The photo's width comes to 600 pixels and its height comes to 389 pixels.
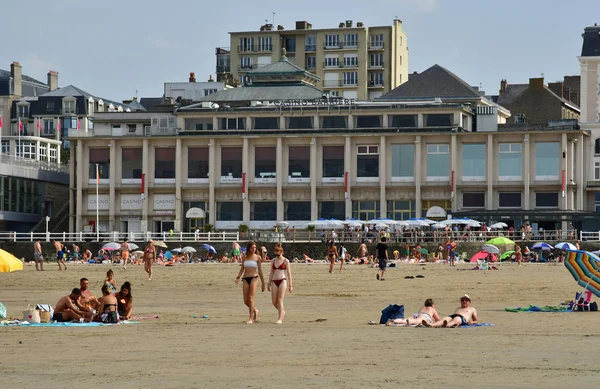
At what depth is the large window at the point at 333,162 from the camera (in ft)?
271

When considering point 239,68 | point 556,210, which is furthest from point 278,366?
point 239,68

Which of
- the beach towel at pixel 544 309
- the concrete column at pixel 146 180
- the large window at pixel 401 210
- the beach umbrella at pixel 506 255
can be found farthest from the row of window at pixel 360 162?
the beach towel at pixel 544 309

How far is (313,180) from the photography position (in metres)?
82.2

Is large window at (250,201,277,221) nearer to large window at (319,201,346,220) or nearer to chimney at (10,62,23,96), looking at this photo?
large window at (319,201,346,220)

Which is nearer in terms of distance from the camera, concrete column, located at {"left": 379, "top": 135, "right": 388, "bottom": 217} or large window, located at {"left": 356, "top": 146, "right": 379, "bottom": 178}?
concrete column, located at {"left": 379, "top": 135, "right": 388, "bottom": 217}

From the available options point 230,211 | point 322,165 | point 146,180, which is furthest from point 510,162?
point 146,180

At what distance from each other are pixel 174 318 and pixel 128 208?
61.2 meters

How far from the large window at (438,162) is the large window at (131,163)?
20174 mm

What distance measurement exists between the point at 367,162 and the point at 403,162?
2.46 m

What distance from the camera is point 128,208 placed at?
8406 centimetres

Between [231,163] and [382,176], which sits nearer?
[382,176]

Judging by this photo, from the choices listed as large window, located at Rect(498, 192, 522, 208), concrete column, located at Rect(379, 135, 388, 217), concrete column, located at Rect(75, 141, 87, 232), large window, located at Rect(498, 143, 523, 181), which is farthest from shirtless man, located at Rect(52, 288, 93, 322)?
concrete column, located at Rect(75, 141, 87, 232)

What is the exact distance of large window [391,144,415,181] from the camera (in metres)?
81.5

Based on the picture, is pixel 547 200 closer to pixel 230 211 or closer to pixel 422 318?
pixel 230 211
